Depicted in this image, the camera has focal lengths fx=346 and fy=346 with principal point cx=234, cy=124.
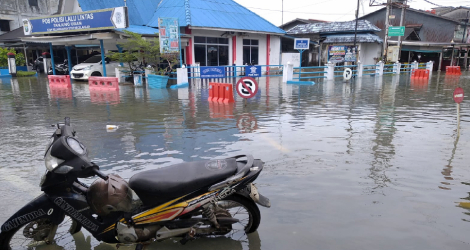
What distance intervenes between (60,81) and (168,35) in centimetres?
663

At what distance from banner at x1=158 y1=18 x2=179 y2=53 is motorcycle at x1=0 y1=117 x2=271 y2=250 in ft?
48.4

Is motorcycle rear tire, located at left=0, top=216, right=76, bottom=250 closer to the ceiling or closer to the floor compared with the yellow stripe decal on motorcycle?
closer to the floor

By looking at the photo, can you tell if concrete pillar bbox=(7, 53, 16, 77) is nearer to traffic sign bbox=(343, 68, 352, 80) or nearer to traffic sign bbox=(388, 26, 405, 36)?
traffic sign bbox=(343, 68, 352, 80)

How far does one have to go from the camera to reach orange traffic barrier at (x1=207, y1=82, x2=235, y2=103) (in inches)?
474

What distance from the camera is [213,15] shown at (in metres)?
26.7

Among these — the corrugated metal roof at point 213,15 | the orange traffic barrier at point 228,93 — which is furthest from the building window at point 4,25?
the orange traffic barrier at point 228,93

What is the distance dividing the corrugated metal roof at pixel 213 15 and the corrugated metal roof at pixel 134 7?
1.80ft

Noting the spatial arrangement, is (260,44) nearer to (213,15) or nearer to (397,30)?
(213,15)

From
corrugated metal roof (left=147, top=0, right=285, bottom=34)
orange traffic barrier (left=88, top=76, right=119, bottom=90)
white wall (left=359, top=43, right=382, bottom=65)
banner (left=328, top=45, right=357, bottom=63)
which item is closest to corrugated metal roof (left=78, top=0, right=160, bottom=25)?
corrugated metal roof (left=147, top=0, right=285, bottom=34)

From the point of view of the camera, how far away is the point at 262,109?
10.8 meters

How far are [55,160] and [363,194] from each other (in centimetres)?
355

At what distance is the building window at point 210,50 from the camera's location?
87.2ft

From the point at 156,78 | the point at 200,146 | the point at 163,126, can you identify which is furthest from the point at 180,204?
the point at 156,78

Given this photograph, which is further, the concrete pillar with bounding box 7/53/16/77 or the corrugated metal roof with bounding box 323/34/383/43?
the corrugated metal roof with bounding box 323/34/383/43
